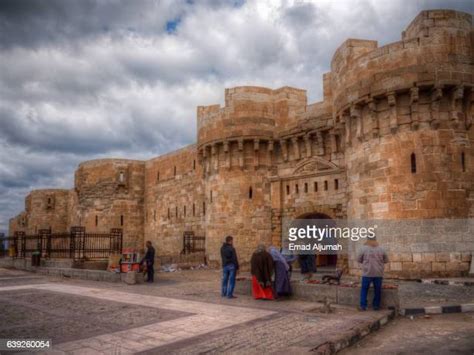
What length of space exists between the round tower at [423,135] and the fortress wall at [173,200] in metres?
12.0

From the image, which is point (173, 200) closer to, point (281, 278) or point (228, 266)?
point (228, 266)

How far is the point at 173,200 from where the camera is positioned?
86.4 feet

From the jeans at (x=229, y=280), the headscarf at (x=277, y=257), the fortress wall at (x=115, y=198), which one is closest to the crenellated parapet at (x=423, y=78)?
the headscarf at (x=277, y=257)

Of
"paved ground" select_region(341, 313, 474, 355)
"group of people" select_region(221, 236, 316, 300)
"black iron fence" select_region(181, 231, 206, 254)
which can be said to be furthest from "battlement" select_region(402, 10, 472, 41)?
"black iron fence" select_region(181, 231, 206, 254)

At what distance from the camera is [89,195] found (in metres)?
30.1

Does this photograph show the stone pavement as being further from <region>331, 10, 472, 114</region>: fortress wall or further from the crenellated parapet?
<region>331, 10, 472, 114</region>: fortress wall

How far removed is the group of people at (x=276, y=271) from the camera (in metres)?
7.83

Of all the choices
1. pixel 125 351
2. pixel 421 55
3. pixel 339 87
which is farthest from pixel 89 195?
pixel 125 351

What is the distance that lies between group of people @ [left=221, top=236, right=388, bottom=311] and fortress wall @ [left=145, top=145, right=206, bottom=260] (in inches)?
516

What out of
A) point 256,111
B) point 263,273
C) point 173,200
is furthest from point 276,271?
point 173,200

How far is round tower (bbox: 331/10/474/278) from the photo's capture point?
12402mm

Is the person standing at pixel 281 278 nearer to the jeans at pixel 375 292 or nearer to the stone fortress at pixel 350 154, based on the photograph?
the jeans at pixel 375 292

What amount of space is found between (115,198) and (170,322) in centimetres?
2378

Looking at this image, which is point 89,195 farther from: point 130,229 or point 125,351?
point 125,351
